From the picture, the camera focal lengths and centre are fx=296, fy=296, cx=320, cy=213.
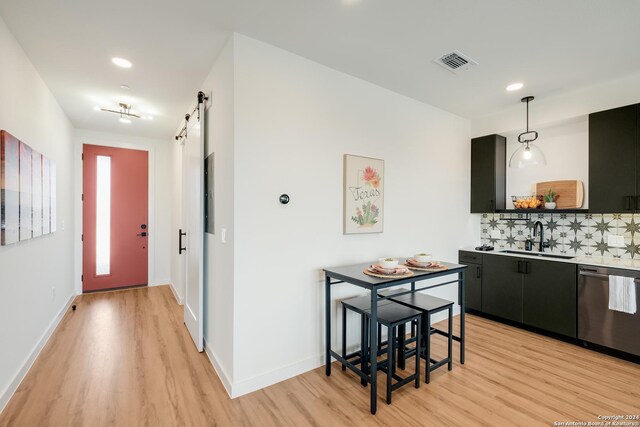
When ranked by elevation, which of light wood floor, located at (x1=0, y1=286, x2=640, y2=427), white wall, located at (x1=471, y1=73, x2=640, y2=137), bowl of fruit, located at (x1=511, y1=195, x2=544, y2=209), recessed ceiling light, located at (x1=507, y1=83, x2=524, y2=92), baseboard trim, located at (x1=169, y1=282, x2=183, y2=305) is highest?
recessed ceiling light, located at (x1=507, y1=83, x2=524, y2=92)

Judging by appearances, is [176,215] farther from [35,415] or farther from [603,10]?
[603,10]

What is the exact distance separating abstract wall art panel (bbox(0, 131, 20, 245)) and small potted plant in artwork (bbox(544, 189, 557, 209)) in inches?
200

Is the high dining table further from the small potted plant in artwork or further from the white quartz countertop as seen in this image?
the small potted plant in artwork

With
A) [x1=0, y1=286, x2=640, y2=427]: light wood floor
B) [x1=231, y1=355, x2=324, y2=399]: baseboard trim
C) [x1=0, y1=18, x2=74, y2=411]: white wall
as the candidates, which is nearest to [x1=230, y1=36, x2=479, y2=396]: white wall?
[x1=231, y1=355, x2=324, y2=399]: baseboard trim

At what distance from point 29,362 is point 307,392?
2424 millimetres

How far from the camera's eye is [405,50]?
7.91 ft

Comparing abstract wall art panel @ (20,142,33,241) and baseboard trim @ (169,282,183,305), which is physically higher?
abstract wall art panel @ (20,142,33,241)

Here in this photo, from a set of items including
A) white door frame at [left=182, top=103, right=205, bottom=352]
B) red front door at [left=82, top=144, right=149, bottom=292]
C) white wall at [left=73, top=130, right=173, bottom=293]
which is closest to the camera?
white door frame at [left=182, top=103, right=205, bottom=352]

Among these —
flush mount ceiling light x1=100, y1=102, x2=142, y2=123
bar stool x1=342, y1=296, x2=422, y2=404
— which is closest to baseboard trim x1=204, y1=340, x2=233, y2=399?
bar stool x1=342, y1=296, x2=422, y2=404

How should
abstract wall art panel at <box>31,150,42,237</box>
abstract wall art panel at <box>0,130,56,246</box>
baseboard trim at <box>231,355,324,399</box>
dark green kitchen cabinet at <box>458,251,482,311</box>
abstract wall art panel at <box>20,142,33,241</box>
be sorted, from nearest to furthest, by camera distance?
abstract wall art panel at <box>0,130,56,246</box>
baseboard trim at <box>231,355,324,399</box>
abstract wall art panel at <box>20,142,33,241</box>
abstract wall art panel at <box>31,150,42,237</box>
dark green kitchen cabinet at <box>458,251,482,311</box>

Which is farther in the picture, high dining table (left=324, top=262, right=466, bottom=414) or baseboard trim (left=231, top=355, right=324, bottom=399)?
baseboard trim (left=231, top=355, right=324, bottom=399)

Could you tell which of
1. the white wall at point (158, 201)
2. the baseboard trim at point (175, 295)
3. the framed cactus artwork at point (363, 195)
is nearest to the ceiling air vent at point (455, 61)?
the framed cactus artwork at point (363, 195)

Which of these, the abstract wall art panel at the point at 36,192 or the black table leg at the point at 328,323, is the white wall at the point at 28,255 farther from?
the black table leg at the point at 328,323

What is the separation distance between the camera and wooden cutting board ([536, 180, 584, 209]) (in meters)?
3.40
